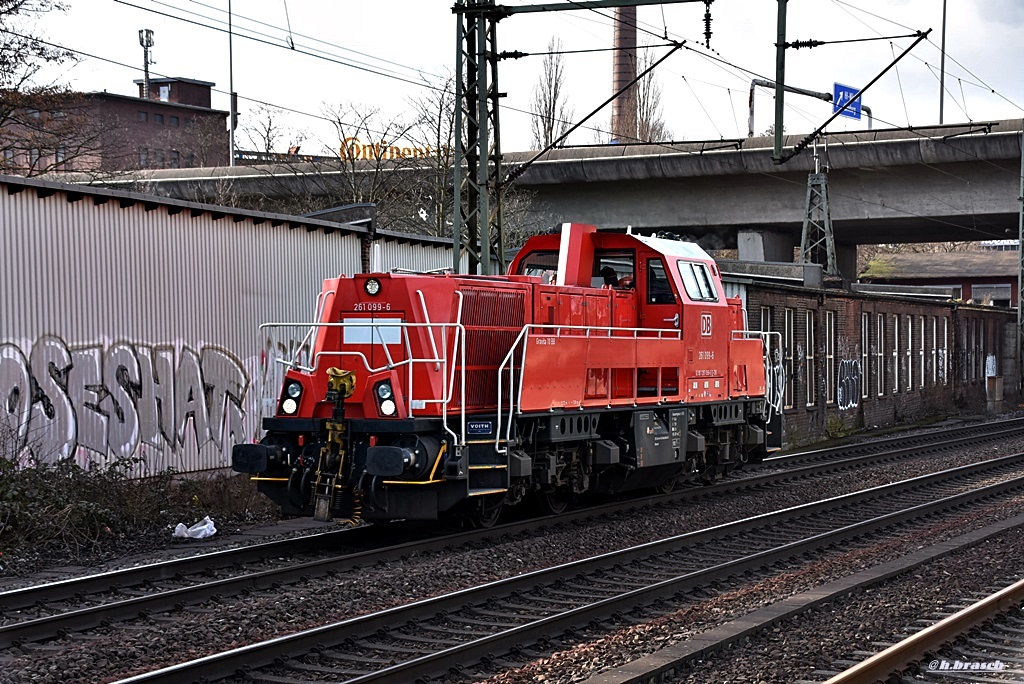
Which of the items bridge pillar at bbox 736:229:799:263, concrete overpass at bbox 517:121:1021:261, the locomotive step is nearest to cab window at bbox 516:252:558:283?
the locomotive step

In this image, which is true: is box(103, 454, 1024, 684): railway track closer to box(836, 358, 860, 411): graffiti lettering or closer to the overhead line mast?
the overhead line mast

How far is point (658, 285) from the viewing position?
601 inches

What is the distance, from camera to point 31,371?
13719mm

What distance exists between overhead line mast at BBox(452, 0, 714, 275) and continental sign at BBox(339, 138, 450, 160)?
2067 centimetres

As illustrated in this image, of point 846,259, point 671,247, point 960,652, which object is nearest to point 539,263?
point 671,247

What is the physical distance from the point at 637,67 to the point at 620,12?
6.48 m

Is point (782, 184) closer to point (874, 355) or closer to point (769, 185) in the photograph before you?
point (769, 185)

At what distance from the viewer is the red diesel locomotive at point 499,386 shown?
38.1 ft

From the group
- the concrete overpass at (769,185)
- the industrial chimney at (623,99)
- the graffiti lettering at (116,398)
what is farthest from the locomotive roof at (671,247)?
the industrial chimney at (623,99)

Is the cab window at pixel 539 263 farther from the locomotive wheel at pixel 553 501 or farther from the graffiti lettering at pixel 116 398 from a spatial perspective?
the graffiti lettering at pixel 116 398

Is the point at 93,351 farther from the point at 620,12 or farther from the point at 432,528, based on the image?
the point at 620,12

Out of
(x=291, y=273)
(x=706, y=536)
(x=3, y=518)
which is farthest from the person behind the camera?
(x=291, y=273)

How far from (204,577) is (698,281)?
8.20 m

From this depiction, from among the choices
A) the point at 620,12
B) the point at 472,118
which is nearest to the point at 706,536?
the point at 472,118
